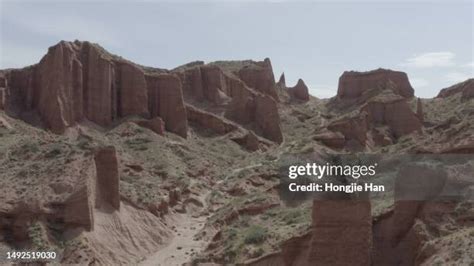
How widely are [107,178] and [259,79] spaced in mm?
69579

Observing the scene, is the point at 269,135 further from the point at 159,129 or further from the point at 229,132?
the point at 159,129

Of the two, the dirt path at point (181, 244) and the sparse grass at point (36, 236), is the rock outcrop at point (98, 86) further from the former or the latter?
the sparse grass at point (36, 236)

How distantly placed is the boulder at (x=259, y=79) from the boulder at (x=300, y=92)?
11.4 m

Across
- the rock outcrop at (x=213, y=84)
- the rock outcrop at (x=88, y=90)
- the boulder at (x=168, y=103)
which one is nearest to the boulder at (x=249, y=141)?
the boulder at (x=168, y=103)

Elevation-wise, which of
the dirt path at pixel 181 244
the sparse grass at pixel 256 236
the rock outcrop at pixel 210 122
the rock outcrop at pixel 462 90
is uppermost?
the rock outcrop at pixel 462 90

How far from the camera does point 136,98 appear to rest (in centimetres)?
7481

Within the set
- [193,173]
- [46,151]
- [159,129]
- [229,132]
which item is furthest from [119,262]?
[229,132]

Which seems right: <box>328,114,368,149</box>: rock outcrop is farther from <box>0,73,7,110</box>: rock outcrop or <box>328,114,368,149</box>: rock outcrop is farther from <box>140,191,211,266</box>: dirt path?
<box>0,73,7,110</box>: rock outcrop

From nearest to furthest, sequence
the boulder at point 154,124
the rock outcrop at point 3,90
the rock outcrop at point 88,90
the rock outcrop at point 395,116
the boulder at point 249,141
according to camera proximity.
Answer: the rock outcrop at point 3,90 < the rock outcrop at point 88,90 < the boulder at point 154,124 < the rock outcrop at point 395,116 < the boulder at point 249,141

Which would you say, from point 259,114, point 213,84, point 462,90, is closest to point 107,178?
point 259,114

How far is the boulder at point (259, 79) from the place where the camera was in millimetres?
109312

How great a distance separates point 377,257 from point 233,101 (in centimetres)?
6501

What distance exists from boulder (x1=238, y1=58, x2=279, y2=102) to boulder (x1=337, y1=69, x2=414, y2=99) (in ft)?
37.1

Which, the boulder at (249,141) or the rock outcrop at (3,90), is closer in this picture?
the rock outcrop at (3,90)
